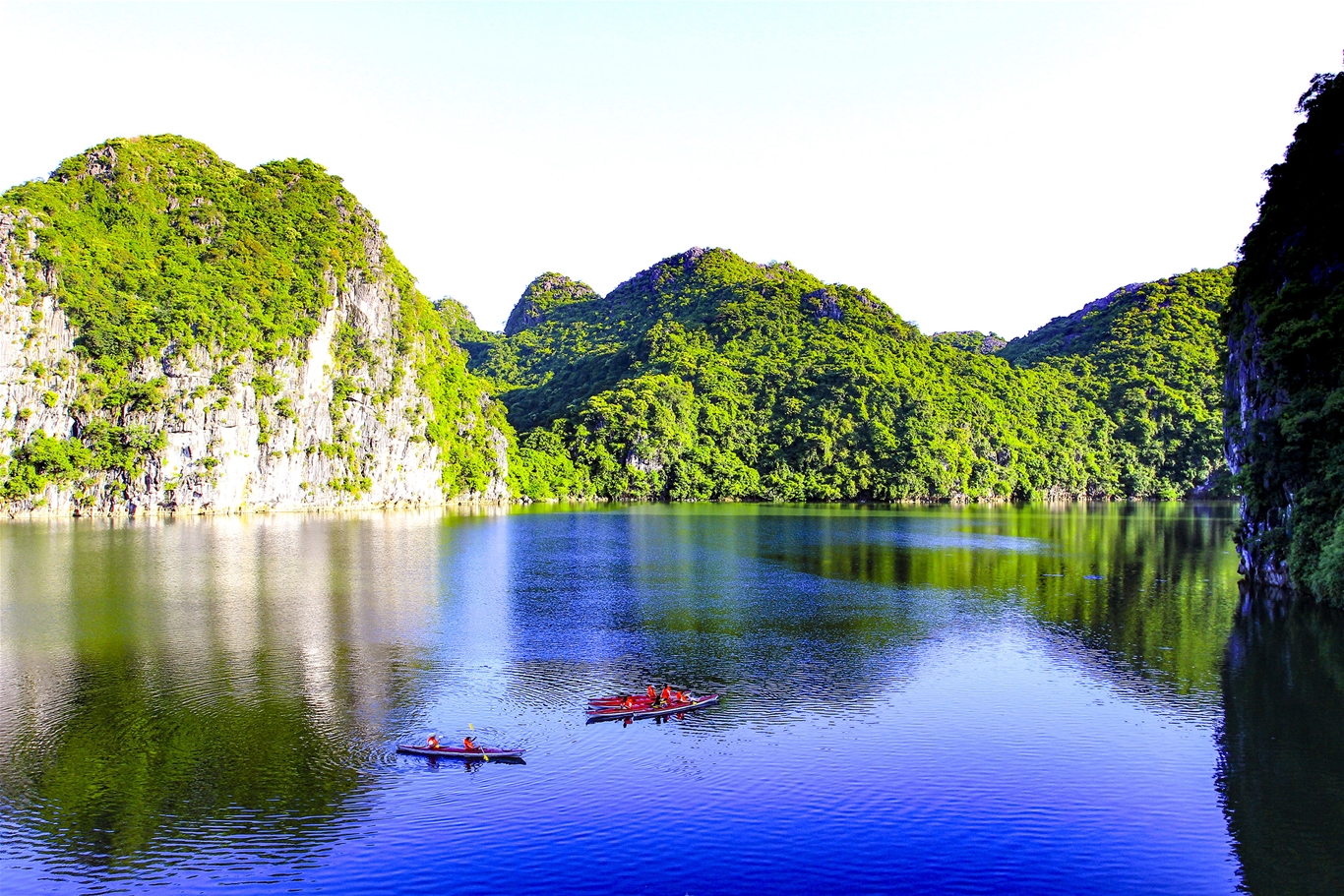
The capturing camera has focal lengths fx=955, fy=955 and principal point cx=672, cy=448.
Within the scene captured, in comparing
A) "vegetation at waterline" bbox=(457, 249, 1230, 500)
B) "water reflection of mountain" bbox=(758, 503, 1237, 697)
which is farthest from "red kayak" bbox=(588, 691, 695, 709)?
"vegetation at waterline" bbox=(457, 249, 1230, 500)

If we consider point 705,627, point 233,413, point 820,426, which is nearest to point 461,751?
point 705,627

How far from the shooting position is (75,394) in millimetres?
87750

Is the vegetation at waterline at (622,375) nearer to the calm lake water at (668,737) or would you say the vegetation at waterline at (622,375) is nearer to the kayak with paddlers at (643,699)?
the calm lake water at (668,737)

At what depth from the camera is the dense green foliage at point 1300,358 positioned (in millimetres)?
33344

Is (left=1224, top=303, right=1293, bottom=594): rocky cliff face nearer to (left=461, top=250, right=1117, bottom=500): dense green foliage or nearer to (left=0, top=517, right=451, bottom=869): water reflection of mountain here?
(left=0, top=517, right=451, bottom=869): water reflection of mountain

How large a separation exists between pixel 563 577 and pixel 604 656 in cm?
1938

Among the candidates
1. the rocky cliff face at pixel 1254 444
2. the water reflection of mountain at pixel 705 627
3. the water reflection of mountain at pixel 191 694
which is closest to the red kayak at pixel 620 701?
the water reflection of mountain at pixel 705 627

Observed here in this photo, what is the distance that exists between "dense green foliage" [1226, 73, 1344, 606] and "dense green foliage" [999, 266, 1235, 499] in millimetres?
95377

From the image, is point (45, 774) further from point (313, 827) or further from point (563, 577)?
point (563, 577)

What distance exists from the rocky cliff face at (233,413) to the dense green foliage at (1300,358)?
87.8 meters

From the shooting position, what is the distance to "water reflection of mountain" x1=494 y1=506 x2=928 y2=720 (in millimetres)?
26797

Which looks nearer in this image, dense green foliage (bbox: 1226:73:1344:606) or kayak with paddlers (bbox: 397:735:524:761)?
kayak with paddlers (bbox: 397:735:524:761)

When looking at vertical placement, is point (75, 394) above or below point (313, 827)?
above

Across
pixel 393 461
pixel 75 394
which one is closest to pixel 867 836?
pixel 75 394
